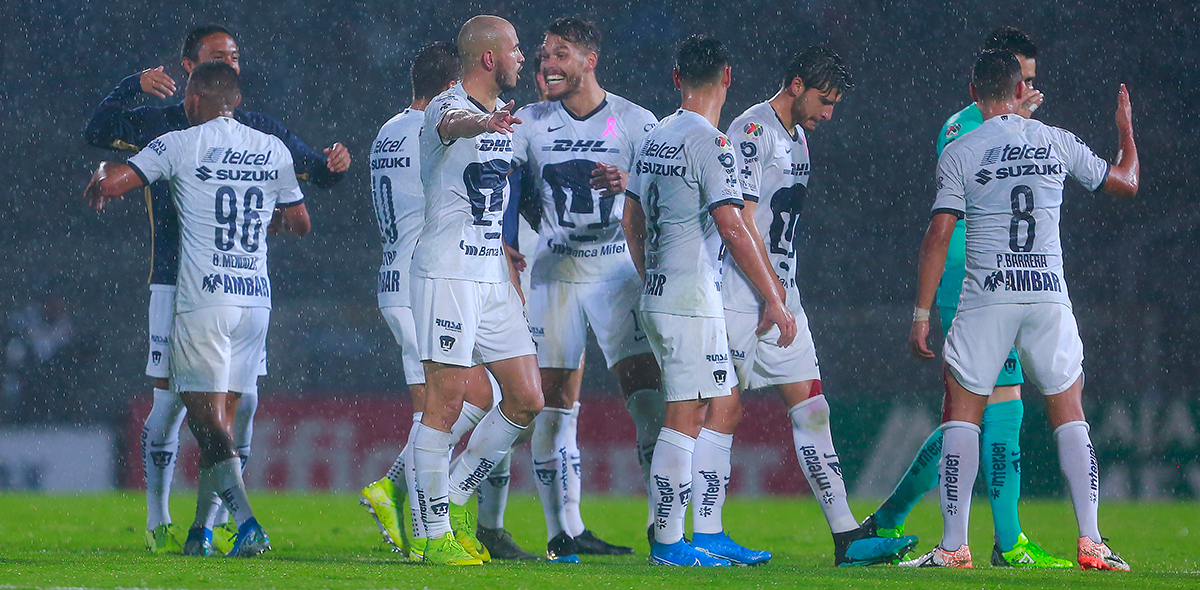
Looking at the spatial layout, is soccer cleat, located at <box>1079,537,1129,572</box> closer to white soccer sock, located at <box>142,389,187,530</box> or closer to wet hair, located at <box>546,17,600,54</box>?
wet hair, located at <box>546,17,600,54</box>

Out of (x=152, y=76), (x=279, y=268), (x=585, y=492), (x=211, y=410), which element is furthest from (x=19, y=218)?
(x=211, y=410)

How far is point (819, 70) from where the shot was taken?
5.38 metres

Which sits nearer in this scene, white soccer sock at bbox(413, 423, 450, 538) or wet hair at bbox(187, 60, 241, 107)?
white soccer sock at bbox(413, 423, 450, 538)

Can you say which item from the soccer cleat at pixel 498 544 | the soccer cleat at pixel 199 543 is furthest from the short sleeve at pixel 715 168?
the soccer cleat at pixel 199 543

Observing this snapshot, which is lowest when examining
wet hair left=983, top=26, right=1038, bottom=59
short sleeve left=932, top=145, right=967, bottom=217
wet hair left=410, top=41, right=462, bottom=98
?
short sleeve left=932, top=145, right=967, bottom=217

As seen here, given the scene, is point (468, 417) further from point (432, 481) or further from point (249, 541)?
point (249, 541)

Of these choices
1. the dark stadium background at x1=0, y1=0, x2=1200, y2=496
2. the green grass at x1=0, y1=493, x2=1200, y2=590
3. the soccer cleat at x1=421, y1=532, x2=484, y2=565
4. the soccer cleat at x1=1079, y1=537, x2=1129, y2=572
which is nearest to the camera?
the green grass at x1=0, y1=493, x2=1200, y2=590

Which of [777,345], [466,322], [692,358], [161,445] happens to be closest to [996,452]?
[777,345]

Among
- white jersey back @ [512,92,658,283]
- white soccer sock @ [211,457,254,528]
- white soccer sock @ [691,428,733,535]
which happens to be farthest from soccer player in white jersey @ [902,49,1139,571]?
white soccer sock @ [211,457,254,528]

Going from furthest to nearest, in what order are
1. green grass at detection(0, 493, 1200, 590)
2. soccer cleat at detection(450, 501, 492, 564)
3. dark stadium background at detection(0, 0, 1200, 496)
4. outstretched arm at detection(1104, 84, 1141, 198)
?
dark stadium background at detection(0, 0, 1200, 496) < outstretched arm at detection(1104, 84, 1141, 198) < soccer cleat at detection(450, 501, 492, 564) < green grass at detection(0, 493, 1200, 590)

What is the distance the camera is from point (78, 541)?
644 centimetres

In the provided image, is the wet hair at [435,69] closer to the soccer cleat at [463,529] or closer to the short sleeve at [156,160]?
the short sleeve at [156,160]

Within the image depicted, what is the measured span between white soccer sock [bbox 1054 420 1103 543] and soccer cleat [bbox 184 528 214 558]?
3.49 m

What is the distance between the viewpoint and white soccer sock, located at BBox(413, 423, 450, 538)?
4688 millimetres
